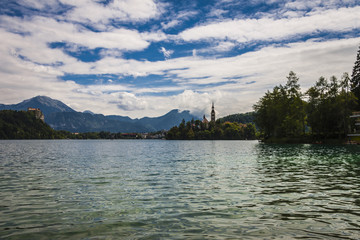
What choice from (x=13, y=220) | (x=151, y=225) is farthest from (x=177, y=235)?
(x=13, y=220)

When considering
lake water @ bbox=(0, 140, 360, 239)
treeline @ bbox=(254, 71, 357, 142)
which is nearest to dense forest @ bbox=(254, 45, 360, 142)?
treeline @ bbox=(254, 71, 357, 142)

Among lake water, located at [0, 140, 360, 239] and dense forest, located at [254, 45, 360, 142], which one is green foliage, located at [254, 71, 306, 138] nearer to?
dense forest, located at [254, 45, 360, 142]

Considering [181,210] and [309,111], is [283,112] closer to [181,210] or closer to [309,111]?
[309,111]

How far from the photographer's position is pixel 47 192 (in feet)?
60.2

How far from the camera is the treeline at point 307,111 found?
101625 millimetres

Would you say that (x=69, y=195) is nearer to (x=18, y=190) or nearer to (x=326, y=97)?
(x=18, y=190)

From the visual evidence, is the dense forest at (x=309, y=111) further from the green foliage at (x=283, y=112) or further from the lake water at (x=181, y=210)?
the lake water at (x=181, y=210)

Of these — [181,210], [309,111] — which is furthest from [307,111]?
[181,210]

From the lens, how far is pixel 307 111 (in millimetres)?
112812

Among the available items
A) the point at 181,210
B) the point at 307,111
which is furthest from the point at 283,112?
the point at 181,210

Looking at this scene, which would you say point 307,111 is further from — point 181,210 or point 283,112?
point 181,210

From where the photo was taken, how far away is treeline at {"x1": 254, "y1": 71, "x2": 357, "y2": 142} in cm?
10162

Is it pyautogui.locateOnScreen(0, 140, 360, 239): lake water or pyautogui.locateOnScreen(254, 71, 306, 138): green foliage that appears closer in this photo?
pyautogui.locateOnScreen(0, 140, 360, 239): lake water

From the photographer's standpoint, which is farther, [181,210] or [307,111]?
[307,111]
